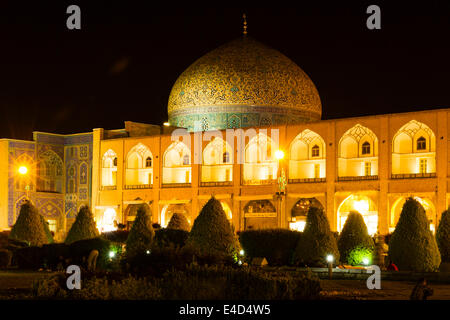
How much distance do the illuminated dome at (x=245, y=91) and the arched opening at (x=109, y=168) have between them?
148 inches

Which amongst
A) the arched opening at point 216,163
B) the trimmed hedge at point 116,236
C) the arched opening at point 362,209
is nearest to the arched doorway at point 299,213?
the arched opening at point 362,209

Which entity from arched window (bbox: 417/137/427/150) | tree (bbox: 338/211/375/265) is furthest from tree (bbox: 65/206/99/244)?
arched window (bbox: 417/137/427/150)

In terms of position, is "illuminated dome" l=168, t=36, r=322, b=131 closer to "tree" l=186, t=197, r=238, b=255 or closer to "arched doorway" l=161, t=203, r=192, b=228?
"arched doorway" l=161, t=203, r=192, b=228

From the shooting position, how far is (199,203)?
39.3m

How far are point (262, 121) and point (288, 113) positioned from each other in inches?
55.0

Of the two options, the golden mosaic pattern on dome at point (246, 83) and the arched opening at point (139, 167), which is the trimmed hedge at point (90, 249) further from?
the golden mosaic pattern on dome at point (246, 83)

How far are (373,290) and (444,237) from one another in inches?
262

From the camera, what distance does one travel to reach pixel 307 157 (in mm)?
37688

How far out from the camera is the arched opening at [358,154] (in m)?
36.0

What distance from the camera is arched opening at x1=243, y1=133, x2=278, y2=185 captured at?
38.4 m

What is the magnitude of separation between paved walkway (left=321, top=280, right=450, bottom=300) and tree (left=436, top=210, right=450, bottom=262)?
373 cm

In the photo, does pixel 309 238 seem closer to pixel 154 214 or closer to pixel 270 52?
pixel 154 214

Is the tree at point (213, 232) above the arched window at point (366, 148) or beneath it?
beneath
